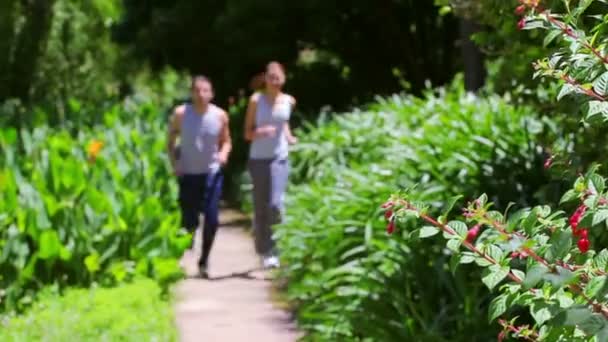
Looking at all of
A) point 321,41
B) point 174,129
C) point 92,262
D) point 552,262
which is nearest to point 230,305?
point 92,262

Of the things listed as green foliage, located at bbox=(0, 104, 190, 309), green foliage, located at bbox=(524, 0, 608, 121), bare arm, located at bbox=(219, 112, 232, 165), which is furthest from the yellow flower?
green foliage, located at bbox=(524, 0, 608, 121)

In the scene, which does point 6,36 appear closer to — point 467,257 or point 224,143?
point 224,143

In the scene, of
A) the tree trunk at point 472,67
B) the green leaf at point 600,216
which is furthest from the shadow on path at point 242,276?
the green leaf at point 600,216

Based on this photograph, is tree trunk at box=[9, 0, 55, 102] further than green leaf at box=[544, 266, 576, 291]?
Yes

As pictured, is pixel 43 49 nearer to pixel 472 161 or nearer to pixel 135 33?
pixel 135 33

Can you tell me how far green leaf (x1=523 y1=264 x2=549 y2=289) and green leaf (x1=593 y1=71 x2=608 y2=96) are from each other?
54 cm

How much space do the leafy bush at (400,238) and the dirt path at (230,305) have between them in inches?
8.2

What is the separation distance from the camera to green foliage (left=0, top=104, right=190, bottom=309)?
787 centimetres

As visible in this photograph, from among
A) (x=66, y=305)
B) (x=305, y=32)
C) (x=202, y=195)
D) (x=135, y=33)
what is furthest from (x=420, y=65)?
(x=66, y=305)

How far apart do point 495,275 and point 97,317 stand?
15.6 feet

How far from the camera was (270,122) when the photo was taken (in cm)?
989

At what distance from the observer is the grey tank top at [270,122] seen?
9.87 meters

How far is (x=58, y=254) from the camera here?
799 centimetres

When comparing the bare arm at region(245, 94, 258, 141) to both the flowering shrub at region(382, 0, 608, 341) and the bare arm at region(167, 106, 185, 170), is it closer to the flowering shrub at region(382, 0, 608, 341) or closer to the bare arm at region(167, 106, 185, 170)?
the bare arm at region(167, 106, 185, 170)
